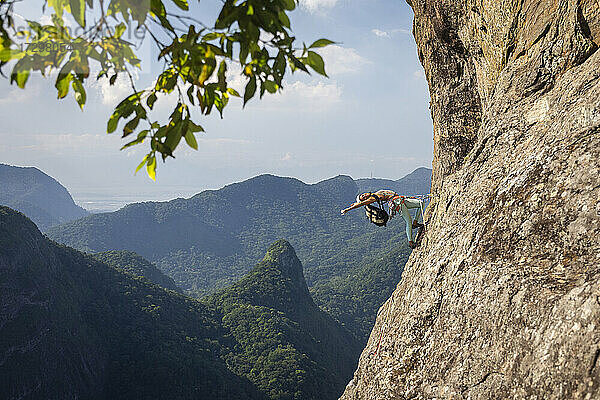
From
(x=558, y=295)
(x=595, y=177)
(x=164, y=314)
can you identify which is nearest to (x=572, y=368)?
(x=558, y=295)

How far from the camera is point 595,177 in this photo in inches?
160

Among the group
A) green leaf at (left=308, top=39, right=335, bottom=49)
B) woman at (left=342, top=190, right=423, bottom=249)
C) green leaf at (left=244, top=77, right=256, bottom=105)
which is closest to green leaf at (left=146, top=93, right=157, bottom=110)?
green leaf at (left=244, top=77, right=256, bottom=105)

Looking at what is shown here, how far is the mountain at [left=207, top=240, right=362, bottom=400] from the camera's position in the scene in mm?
56688

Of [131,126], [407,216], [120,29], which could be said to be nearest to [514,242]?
[407,216]

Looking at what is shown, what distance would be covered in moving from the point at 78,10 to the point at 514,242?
4.56m

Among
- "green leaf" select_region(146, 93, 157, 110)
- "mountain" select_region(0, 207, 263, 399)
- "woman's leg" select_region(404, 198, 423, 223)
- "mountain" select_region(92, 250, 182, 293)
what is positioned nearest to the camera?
"green leaf" select_region(146, 93, 157, 110)

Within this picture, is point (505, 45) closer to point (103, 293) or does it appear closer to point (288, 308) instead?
point (103, 293)

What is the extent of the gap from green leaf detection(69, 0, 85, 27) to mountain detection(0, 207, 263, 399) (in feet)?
153

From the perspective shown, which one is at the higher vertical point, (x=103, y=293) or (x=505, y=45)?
(x=505, y=45)

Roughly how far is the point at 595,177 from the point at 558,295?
1.22 meters

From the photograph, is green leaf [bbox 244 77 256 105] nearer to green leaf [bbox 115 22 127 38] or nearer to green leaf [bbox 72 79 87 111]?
green leaf [bbox 115 22 127 38]

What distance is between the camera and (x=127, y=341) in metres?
53.8

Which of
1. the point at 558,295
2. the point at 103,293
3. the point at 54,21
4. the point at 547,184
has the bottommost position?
the point at 103,293

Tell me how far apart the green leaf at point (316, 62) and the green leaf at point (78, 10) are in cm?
119
